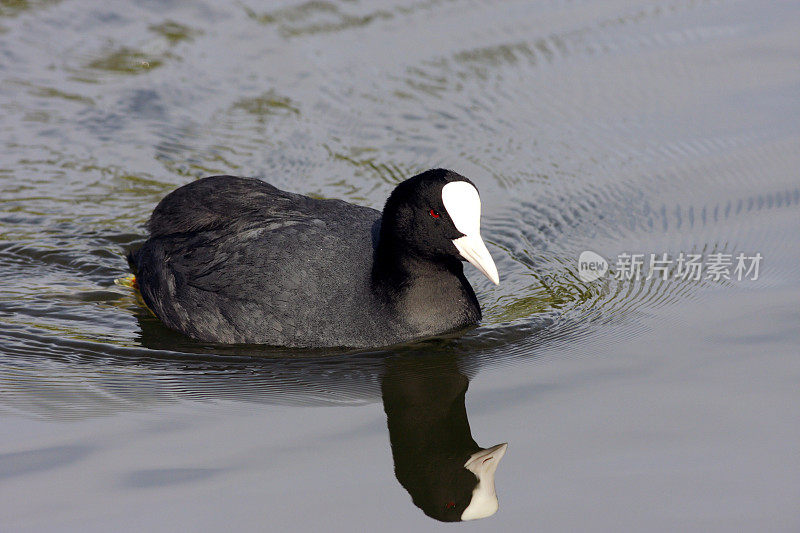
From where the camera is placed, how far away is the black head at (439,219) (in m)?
4.99

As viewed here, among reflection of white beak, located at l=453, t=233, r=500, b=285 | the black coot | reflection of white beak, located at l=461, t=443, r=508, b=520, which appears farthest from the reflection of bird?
reflection of white beak, located at l=453, t=233, r=500, b=285

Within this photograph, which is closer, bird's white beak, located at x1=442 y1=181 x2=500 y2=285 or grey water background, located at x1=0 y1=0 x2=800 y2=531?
grey water background, located at x1=0 y1=0 x2=800 y2=531

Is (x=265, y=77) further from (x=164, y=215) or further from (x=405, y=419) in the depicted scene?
(x=405, y=419)

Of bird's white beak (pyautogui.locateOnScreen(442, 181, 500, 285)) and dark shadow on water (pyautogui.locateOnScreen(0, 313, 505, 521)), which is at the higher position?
bird's white beak (pyautogui.locateOnScreen(442, 181, 500, 285))

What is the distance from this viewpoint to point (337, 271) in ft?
17.5

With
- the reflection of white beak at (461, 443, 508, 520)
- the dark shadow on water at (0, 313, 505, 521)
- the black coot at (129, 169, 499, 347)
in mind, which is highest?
the black coot at (129, 169, 499, 347)

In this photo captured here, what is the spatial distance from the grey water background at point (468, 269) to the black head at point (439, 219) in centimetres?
54

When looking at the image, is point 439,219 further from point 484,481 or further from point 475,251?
point 484,481

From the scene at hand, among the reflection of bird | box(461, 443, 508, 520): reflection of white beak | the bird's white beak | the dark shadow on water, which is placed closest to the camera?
box(461, 443, 508, 520): reflection of white beak

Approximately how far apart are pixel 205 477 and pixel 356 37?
5.86 metres

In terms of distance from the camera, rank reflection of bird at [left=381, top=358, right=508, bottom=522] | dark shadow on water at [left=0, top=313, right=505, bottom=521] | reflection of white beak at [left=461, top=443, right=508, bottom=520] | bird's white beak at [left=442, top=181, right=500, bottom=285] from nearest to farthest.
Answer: reflection of white beak at [left=461, top=443, right=508, bottom=520] → reflection of bird at [left=381, top=358, right=508, bottom=522] → dark shadow on water at [left=0, top=313, right=505, bottom=521] → bird's white beak at [left=442, top=181, right=500, bottom=285]

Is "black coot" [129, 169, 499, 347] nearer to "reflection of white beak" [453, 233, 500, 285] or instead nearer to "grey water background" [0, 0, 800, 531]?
"reflection of white beak" [453, 233, 500, 285]

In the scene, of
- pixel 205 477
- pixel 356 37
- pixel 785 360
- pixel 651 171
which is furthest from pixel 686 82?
pixel 205 477

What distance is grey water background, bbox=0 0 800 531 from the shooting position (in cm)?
414
